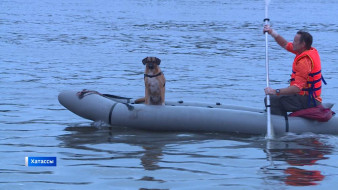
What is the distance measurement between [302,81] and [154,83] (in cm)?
227

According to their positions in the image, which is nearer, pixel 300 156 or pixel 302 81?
pixel 300 156

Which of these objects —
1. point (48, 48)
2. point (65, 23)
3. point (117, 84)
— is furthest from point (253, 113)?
point (65, 23)

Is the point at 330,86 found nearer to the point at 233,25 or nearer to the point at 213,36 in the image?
the point at 213,36

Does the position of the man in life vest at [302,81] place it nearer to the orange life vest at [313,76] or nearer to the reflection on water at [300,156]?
the orange life vest at [313,76]

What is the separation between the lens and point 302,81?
30.3 feet

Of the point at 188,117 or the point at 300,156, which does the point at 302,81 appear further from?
the point at 188,117

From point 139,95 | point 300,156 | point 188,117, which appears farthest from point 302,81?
point 139,95

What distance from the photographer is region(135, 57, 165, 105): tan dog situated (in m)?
9.95

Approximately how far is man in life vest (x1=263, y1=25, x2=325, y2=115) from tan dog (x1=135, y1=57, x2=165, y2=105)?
166 cm

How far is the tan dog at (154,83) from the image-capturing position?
9953 mm

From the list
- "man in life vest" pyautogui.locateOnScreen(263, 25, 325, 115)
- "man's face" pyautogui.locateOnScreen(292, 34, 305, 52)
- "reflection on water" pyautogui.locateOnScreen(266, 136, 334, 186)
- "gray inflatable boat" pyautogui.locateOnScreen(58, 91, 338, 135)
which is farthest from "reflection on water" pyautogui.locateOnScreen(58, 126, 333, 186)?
"man's face" pyautogui.locateOnScreen(292, 34, 305, 52)

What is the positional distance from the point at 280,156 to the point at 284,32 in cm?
2668

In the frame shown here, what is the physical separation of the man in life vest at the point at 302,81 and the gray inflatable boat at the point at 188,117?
24 centimetres

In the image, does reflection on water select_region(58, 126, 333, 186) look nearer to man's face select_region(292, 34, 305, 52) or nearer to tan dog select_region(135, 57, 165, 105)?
tan dog select_region(135, 57, 165, 105)
